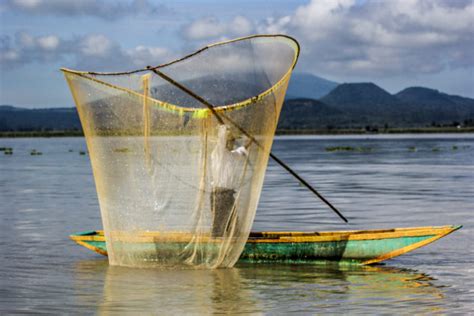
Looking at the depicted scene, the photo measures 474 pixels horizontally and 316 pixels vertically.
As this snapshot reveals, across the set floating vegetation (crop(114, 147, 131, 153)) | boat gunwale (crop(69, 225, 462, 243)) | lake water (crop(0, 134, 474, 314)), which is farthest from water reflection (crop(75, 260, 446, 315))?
floating vegetation (crop(114, 147, 131, 153))

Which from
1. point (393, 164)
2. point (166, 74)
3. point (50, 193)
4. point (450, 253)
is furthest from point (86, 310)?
point (393, 164)

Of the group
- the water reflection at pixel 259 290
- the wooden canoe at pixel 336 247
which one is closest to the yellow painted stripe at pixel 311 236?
the wooden canoe at pixel 336 247

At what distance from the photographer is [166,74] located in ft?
37.9

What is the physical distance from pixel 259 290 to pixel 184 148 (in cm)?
220

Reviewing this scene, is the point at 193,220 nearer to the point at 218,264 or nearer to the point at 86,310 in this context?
the point at 218,264

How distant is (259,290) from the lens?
11.0m

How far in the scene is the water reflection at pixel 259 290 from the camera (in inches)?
396

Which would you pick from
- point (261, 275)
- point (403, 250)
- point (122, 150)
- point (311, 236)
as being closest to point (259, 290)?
point (261, 275)

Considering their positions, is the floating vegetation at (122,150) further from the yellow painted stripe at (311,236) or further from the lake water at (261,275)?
the lake water at (261,275)

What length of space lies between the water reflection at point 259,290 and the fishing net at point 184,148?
0.56 metres

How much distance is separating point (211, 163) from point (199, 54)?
1516mm

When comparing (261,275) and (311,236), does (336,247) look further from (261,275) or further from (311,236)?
(261,275)

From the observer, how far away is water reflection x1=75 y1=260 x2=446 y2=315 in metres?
10.0

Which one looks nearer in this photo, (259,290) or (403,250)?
(259,290)
